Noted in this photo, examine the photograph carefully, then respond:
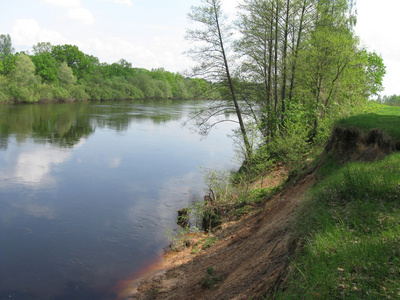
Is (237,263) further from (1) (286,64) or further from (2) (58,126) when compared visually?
(2) (58,126)

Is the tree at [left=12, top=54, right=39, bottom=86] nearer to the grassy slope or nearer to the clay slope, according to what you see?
the clay slope

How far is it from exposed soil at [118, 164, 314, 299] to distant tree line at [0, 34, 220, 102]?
2994 centimetres

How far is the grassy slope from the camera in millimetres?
3490

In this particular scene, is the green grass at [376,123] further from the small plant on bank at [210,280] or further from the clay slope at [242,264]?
the small plant on bank at [210,280]

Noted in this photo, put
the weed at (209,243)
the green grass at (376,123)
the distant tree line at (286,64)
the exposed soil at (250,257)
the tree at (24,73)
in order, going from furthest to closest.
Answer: the tree at (24,73) < the distant tree line at (286,64) < the weed at (209,243) < the green grass at (376,123) < the exposed soil at (250,257)

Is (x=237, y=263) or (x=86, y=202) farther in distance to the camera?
(x=86, y=202)

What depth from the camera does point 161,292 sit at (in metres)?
8.91

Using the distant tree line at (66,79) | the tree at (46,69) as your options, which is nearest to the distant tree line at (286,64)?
the distant tree line at (66,79)

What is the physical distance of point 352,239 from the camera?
14.1ft

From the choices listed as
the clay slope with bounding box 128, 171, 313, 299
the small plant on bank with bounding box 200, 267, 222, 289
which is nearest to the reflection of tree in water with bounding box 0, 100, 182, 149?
the clay slope with bounding box 128, 171, 313, 299

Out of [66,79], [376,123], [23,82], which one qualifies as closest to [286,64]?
[376,123]

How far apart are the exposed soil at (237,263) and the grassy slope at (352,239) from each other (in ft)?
1.77

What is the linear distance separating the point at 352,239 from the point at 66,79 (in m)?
87.3

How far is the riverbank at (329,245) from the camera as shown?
12.1 ft
